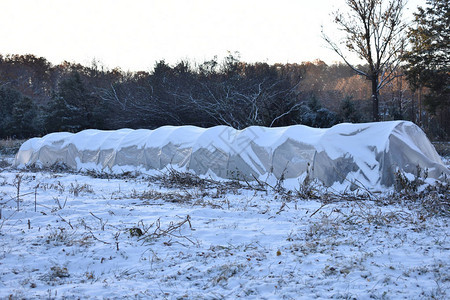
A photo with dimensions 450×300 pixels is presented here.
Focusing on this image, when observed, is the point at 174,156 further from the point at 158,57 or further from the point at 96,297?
the point at 158,57

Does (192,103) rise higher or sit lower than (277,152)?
higher

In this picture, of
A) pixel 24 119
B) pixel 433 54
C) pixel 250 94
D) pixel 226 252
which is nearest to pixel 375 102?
pixel 250 94

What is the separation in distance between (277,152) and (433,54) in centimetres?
1912

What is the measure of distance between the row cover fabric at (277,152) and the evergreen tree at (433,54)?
16777 mm

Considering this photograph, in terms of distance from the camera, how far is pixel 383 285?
2682mm

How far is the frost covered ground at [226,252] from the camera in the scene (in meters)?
2.67

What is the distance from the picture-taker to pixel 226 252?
3.49m

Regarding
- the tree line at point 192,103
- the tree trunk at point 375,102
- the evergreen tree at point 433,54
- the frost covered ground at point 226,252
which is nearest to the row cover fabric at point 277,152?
the frost covered ground at point 226,252

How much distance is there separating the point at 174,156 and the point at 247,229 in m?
6.67

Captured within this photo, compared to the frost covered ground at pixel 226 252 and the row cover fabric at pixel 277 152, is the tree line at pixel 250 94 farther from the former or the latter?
the frost covered ground at pixel 226 252

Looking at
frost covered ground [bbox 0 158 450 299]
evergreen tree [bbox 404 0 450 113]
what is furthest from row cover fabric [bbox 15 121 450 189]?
evergreen tree [bbox 404 0 450 113]

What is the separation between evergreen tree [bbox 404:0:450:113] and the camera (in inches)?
858

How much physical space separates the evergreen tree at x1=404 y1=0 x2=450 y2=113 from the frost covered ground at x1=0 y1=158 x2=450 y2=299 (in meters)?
19.7

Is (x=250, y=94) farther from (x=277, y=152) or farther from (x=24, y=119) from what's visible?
(x=24, y=119)
